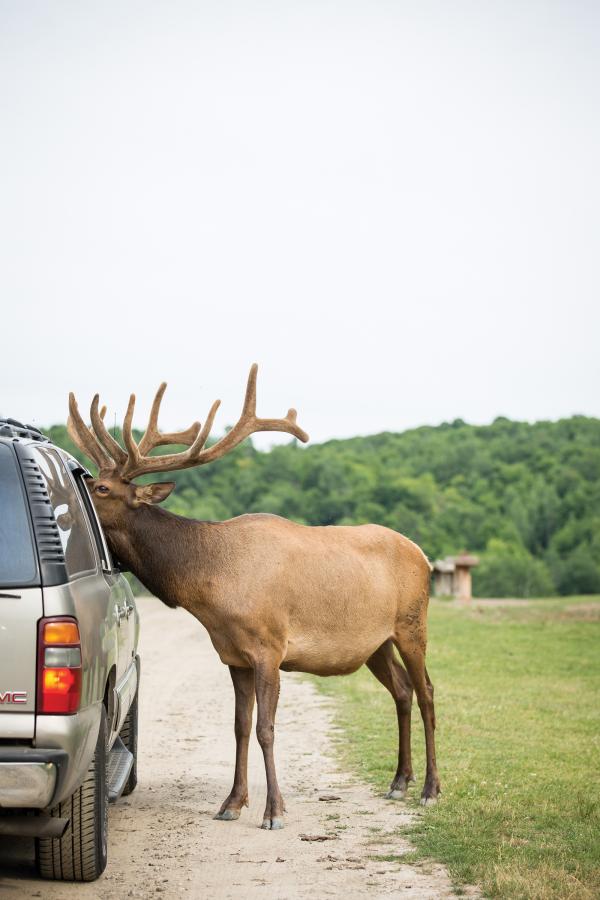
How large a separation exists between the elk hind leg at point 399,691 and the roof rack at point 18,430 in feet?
12.2

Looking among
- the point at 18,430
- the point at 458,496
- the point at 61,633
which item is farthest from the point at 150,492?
the point at 458,496

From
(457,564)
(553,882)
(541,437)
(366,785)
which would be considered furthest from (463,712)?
(541,437)

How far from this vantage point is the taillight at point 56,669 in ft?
17.4

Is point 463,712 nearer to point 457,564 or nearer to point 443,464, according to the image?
point 457,564

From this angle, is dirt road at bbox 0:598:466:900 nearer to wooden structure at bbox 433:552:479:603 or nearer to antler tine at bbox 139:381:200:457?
antler tine at bbox 139:381:200:457

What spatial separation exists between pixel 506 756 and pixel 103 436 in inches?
181

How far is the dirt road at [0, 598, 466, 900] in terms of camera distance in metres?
6.18

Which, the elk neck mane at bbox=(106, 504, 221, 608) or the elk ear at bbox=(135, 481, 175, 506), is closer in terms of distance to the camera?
the elk neck mane at bbox=(106, 504, 221, 608)

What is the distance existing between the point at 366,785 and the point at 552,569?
62060mm

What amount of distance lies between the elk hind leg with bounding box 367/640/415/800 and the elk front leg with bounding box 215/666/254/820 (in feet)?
4.19

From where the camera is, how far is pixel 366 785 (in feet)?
30.2

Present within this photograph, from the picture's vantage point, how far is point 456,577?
3325 cm

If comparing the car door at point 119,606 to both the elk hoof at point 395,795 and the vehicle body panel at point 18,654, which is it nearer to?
the vehicle body panel at point 18,654

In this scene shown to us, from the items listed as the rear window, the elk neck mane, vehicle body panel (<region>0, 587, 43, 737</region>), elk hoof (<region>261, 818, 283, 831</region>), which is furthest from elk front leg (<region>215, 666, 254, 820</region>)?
the rear window
